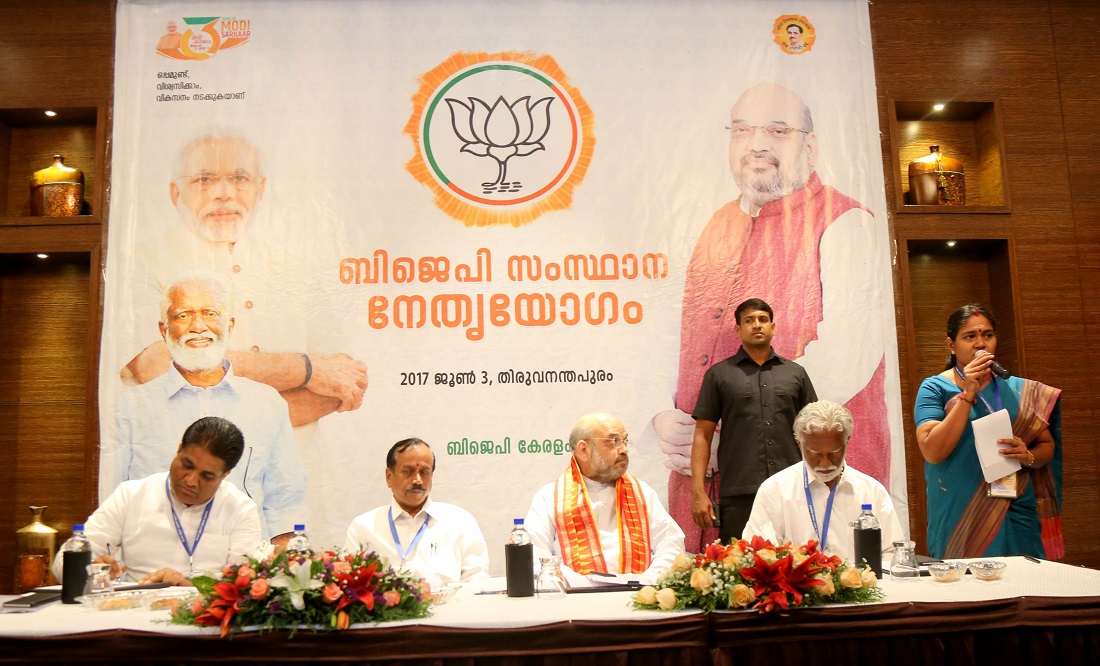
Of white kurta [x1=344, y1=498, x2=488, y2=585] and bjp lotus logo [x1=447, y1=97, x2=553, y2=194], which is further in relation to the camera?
bjp lotus logo [x1=447, y1=97, x2=553, y2=194]

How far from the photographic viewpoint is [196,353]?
4.55 meters

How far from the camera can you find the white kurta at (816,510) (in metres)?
3.29

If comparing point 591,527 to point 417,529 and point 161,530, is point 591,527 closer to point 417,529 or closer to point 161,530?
point 417,529

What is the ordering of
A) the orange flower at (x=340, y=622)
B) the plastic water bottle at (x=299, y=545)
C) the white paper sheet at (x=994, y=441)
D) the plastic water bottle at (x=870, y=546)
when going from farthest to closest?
the white paper sheet at (x=994, y=441) < the plastic water bottle at (x=870, y=546) < the plastic water bottle at (x=299, y=545) < the orange flower at (x=340, y=622)

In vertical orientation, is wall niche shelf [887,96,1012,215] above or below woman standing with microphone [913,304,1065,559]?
above

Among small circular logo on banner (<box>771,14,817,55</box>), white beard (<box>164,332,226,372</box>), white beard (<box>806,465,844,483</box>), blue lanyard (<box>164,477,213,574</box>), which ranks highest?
small circular logo on banner (<box>771,14,817,55</box>)

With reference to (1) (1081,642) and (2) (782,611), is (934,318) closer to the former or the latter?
(1) (1081,642)

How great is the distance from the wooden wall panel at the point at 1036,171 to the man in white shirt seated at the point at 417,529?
8.25 feet

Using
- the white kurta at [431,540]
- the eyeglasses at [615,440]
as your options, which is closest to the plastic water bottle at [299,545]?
the white kurta at [431,540]

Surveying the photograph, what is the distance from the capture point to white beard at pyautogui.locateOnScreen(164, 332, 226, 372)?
454 centimetres

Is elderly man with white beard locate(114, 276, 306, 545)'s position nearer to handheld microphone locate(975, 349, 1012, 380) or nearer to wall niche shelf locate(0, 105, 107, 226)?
wall niche shelf locate(0, 105, 107, 226)

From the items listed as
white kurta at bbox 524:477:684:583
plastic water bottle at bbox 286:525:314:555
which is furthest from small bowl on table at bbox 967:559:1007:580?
plastic water bottle at bbox 286:525:314:555

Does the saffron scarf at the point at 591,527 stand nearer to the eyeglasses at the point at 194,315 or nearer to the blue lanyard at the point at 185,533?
the blue lanyard at the point at 185,533

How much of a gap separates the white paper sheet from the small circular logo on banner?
2.22 metres
